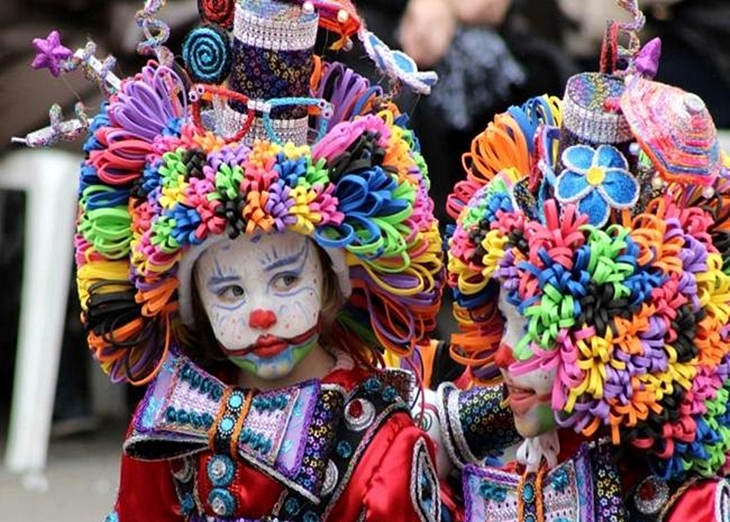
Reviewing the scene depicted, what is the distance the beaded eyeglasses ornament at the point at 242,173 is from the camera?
9.41ft

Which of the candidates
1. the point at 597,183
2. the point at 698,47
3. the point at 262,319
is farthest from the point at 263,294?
the point at 698,47

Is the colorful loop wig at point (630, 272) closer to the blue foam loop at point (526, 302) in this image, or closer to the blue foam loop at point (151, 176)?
the blue foam loop at point (526, 302)

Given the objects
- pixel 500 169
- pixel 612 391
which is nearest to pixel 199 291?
pixel 500 169

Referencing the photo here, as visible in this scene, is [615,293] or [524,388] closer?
[615,293]

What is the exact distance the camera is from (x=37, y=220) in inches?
208

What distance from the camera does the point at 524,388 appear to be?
2.83m

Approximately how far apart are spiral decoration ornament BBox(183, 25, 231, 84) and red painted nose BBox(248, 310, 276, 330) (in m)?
0.35

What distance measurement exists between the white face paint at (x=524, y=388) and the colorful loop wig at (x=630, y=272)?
0.09 feet

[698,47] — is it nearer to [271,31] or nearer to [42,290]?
[42,290]

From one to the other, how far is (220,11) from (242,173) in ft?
0.94

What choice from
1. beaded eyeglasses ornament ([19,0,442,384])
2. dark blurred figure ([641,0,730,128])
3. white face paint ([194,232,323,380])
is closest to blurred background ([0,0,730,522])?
dark blurred figure ([641,0,730,128])

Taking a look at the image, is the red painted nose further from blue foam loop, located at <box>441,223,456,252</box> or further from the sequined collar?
blue foam loop, located at <box>441,223,456,252</box>

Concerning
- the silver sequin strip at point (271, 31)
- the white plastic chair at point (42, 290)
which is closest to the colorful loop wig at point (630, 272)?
the silver sequin strip at point (271, 31)

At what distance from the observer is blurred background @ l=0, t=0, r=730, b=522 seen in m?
5.23
